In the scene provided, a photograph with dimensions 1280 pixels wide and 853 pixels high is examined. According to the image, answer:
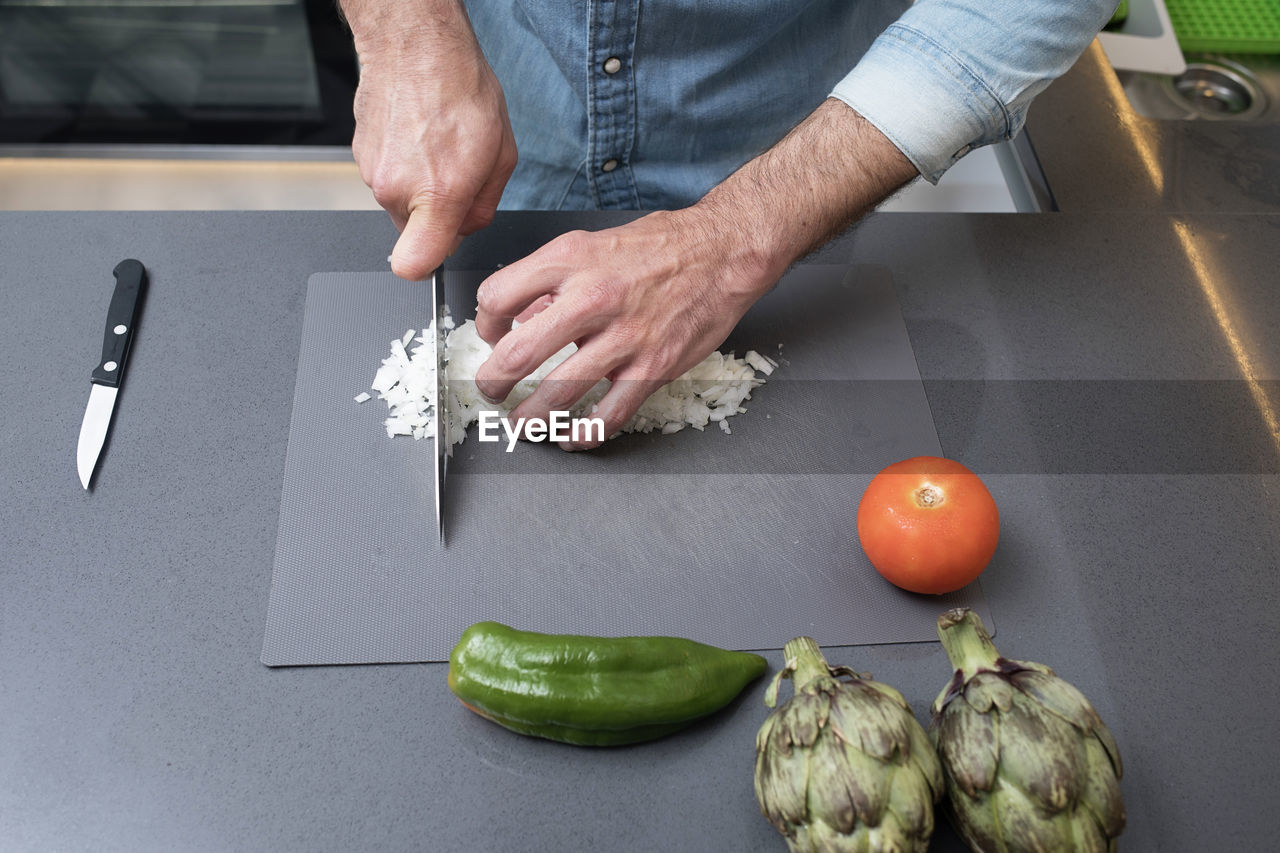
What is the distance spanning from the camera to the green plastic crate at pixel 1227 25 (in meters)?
1.62

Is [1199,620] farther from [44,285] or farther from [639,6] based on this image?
[44,285]

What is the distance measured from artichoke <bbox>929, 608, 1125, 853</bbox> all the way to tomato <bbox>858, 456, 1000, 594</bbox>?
0.13 meters

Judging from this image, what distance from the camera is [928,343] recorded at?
1.16m

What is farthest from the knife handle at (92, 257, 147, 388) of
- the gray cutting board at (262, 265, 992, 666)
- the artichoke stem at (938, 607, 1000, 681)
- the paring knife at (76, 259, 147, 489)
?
the artichoke stem at (938, 607, 1000, 681)

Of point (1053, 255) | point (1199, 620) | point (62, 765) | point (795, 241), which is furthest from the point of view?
point (1053, 255)

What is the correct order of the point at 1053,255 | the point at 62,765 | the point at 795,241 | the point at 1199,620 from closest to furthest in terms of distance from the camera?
the point at 62,765
the point at 1199,620
the point at 795,241
the point at 1053,255

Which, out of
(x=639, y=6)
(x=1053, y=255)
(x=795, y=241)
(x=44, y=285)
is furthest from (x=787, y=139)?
(x=44, y=285)

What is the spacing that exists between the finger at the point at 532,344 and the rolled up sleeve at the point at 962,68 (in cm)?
38

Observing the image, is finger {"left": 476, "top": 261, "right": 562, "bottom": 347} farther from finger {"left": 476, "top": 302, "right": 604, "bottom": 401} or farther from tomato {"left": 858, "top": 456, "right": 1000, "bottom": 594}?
tomato {"left": 858, "top": 456, "right": 1000, "bottom": 594}

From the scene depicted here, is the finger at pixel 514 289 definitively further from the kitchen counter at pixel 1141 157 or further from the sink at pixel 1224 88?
the sink at pixel 1224 88

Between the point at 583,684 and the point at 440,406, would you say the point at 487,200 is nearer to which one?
the point at 440,406

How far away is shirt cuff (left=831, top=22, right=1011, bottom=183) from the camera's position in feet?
3.30

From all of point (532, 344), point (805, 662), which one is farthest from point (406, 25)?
point (805, 662)

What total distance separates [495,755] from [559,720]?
0.23 ft
